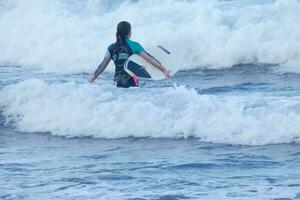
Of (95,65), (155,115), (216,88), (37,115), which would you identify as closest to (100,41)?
(95,65)

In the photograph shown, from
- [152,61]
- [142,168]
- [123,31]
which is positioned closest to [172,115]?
[152,61]

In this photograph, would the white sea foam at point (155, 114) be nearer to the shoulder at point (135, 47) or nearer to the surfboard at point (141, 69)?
the surfboard at point (141, 69)

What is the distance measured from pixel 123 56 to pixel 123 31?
0.32 metres

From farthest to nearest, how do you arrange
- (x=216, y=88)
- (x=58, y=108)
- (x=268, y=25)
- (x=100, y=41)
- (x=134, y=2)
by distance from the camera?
1. (x=134, y=2)
2. (x=100, y=41)
3. (x=268, y=25)
4. (x=216, y=88)
5. (x=58, y=108)

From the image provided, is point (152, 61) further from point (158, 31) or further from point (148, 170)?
point (158, 31)

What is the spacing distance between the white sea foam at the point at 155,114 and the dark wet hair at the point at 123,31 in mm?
1032

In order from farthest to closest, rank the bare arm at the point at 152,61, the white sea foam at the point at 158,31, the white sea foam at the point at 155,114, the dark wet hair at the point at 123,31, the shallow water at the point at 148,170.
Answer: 1. the white sea foam at the point at 158,31
2. the bare arm at the point at 152,61
3. the dark wet hair at the point at 123,31
4. the white sea foam at the point at 155,114
5. the shallow water at the point at 148,170

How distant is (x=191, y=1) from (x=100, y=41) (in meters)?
2.14

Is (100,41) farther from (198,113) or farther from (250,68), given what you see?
(198,113)

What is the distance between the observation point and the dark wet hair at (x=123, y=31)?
1071 centimetres

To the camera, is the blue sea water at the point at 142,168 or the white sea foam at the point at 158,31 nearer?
the blue sea water at the point at 142,168

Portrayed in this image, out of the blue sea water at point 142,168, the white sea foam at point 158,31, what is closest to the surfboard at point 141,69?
the blue sea water at point 142,168

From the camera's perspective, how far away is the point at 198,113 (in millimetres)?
11070

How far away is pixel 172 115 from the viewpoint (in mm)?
11242
